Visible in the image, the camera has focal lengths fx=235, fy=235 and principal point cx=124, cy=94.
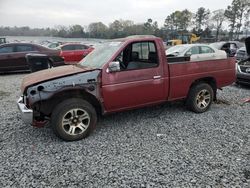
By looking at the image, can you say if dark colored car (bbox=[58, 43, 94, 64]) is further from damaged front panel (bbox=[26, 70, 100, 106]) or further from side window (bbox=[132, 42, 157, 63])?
damaged front panel (bbox=[26, 70, 100, 106])

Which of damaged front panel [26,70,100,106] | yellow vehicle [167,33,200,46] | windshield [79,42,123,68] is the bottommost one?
damaged front panel [26,70,100,106]

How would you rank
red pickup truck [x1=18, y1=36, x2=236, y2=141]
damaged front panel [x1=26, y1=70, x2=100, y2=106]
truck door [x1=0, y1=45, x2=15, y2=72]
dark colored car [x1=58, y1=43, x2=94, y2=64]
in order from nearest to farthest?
damaged front panel [x1=26, y1=70, x2=100, y2=106] < red pickup truck [x1=18, y1=36, x2=236, y2=141] < truck door [x1=0, y1=45, x2=15, y2=72] < dark colored car [x1=58, y1=43, x2=94, y2=64]

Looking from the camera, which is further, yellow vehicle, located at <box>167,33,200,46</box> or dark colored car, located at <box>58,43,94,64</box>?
yellow vehicle, located at <box>167,33,200,46</box>

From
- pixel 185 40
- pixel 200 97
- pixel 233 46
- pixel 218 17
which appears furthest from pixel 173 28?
pixel 200 97

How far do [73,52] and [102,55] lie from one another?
976cm

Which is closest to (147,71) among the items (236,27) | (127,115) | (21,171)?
(127,115)

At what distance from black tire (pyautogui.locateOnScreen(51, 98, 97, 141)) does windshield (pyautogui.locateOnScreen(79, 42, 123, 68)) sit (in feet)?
2.72

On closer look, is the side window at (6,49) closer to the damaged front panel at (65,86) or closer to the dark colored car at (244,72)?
the damaged front panel at (65,86)

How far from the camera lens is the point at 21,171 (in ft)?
10.6

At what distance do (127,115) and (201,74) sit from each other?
6.31 feet

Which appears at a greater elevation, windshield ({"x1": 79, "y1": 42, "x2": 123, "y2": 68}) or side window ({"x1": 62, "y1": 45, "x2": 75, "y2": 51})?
side window ({"x1": 62, "y1": 45, "x2": 75, "y2": 51})

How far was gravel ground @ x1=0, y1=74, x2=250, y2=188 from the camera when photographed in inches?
120

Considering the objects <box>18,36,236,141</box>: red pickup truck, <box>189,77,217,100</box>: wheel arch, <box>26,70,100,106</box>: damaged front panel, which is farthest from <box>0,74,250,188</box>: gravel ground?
<box>26,70,100,106</box>: damaged front panel

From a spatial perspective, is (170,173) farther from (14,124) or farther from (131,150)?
(14,124)
